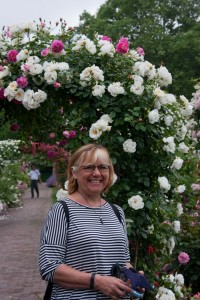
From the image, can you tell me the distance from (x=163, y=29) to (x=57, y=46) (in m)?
29.0

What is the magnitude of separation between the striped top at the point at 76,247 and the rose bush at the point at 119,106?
2299 millimetres

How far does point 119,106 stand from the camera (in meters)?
5.18

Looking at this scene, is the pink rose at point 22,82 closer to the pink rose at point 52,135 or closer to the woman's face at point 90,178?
the pink rose at point 52,135

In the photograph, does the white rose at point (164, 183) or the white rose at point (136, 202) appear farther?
the white rose at point (164, 183)

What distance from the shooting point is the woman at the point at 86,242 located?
260cm

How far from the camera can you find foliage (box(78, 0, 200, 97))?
3173cm

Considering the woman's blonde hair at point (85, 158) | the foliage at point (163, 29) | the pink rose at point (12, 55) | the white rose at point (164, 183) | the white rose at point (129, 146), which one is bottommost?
the white rose at point (164, 183)

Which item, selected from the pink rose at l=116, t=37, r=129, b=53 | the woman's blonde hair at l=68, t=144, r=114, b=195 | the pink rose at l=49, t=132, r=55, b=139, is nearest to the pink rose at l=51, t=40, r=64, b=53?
the pink rose at l=116, t=37, r=129, b=53

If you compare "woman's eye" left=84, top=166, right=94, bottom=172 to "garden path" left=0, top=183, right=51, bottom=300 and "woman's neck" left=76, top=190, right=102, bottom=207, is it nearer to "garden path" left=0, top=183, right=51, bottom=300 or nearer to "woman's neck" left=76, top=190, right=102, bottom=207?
"woman's neck" left=76, top=190, right=102, bottom=207

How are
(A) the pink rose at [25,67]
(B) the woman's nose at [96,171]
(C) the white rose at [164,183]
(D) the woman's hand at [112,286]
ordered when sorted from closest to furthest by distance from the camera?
(D) the woman's hand at [112,286] < (B) the woman's nose at [96,171] < (C) the white rose at [164,183] < (A) the pink rose at [25,67]

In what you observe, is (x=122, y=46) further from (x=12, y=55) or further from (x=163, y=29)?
(x=163, y=29)

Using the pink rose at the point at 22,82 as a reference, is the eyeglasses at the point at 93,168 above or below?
below

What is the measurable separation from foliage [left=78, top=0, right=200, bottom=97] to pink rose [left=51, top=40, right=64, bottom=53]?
86.0 ft

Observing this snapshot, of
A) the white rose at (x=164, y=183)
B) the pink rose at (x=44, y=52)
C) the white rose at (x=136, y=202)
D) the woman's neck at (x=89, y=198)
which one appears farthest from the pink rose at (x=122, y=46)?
the woman's neck at (x=89, y=198)
